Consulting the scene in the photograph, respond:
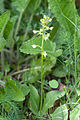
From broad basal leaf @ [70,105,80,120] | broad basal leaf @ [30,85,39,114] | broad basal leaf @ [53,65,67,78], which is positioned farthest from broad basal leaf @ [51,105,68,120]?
broad basal leaf @ [53,65,67,78]

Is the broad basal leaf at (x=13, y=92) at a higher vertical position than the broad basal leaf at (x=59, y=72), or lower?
higher

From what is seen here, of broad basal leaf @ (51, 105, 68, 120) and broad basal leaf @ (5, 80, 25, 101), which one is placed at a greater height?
broad basal leaf @ (5, 80, 25, 101)

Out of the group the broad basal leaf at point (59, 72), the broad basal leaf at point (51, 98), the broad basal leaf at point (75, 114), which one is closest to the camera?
the broad basal leaf at point (75, 114)

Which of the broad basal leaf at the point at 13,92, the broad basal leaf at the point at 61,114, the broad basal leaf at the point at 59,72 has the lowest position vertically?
the broad basal leaf at the point at 61,114

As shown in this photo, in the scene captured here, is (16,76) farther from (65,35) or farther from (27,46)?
(65,35)

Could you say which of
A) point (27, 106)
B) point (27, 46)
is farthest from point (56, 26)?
point (27, 106)

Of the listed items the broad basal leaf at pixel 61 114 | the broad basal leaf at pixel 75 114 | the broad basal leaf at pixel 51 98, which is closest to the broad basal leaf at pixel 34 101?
the broad basal leaf at pixel 51 98

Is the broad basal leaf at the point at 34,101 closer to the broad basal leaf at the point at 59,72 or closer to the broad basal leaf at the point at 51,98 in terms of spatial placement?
the broad basal leaf at the point at 51,98

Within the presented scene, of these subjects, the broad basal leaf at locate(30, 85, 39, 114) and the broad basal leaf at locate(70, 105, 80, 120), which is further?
the broad basal leaf at locate(30, 85, 39, 114)

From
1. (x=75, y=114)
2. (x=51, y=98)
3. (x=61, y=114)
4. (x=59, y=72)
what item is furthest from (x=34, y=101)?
(x=59, y=72)

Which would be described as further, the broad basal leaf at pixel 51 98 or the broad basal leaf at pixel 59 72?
the broad basal leaf at pixel 59 72

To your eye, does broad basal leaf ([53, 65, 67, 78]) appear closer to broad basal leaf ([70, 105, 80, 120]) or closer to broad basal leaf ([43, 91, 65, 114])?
broad basal leaf ([43, 91, 65, 114])
